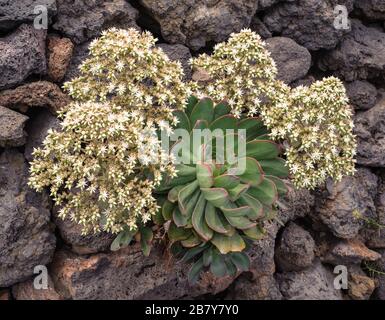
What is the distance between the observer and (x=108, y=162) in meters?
2.84

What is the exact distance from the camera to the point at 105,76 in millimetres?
3240

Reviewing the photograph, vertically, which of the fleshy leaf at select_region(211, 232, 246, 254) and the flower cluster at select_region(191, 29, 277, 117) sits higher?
the flower cluster at select_region(191, 29, 277, 117)

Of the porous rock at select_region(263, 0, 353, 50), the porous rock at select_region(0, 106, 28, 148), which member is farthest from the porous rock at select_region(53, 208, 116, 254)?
the porous rock at select_region(263, 0, 353, 50)

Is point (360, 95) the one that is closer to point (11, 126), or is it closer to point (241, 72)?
point (241, 72)

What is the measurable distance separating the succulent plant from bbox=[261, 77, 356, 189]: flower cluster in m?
0.13

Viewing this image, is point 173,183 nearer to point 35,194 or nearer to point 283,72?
point 35,194

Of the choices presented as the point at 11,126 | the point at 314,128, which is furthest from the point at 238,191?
the point at 11,126

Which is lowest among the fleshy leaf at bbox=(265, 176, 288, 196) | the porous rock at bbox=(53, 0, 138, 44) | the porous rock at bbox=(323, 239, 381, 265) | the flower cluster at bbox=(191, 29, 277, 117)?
the porous rock at bbox=(323, 239, 381, 265)

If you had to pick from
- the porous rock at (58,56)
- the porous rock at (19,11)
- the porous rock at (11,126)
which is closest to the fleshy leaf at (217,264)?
the porous rock at (11,126)

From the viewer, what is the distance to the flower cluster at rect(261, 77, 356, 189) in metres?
3.22

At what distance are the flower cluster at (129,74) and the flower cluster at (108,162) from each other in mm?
155

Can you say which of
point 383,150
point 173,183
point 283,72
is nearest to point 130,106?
point 173,183

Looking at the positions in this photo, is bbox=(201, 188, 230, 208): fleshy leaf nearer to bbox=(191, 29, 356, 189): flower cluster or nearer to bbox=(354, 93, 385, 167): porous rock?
bbox=(191, 29, 356, 189): flower cluster
